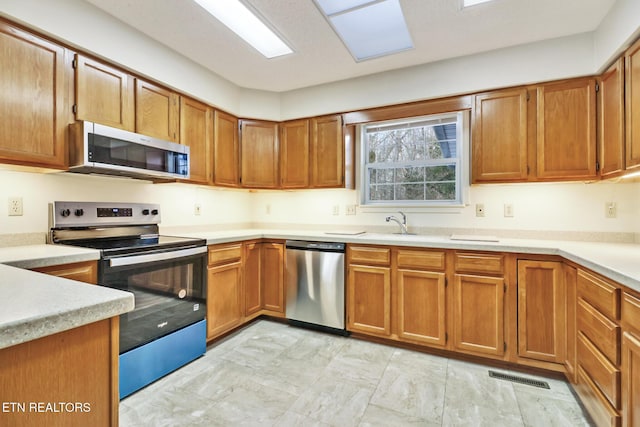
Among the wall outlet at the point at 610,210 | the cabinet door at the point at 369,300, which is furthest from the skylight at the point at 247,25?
the wall outlet at the point at 610,210

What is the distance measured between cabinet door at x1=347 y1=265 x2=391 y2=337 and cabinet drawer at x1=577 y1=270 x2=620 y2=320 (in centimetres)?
126

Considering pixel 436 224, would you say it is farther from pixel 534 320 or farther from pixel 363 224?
pixel 534 320

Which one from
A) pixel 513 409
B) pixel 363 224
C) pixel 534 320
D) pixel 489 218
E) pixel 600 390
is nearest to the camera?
pixel 600 390

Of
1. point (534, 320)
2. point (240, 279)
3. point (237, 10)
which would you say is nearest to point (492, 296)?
point (534, 320)

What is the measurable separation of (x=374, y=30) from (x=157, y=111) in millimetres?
1846

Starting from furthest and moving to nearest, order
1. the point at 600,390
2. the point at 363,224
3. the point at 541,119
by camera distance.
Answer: the point at 363,224, the point at 541,119, the point at 600,390

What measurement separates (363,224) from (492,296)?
1.42 m

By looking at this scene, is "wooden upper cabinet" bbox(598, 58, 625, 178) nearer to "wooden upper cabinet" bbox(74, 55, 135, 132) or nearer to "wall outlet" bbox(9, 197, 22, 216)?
"wooden upper cabinet" bbox(74, 55, 135, 132)

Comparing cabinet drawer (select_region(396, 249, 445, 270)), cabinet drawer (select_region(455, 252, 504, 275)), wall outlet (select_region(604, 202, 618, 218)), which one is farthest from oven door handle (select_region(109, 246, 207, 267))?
wall outlet (select_region(604, 202, 618, 218))

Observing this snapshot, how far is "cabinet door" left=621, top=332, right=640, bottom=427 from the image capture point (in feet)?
4.14

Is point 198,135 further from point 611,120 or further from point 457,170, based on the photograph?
point 611,120

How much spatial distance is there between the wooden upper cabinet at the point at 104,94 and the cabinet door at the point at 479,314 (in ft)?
9.15

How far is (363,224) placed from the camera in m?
3.36

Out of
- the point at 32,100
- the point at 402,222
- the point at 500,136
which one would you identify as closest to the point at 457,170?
the point at 500,136
